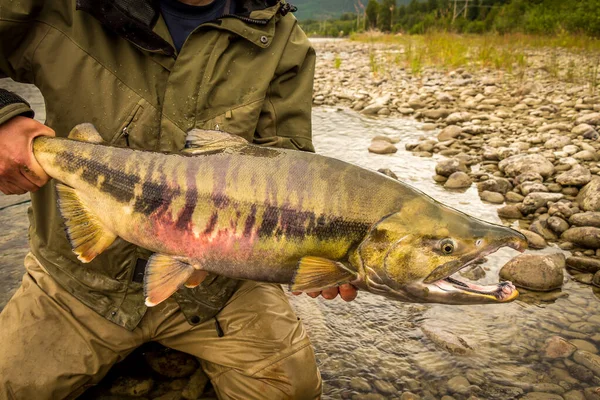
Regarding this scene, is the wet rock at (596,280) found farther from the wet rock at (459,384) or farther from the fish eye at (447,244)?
the fish eye at (447,244)

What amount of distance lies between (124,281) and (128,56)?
1276mm

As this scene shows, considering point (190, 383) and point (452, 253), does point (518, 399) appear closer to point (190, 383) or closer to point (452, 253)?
point (452, 253)

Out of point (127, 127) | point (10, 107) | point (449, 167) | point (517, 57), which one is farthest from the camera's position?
point (517, 57)

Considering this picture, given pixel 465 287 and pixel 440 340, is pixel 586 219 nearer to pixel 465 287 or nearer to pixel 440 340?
pixel 440 340

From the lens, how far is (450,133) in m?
8.39

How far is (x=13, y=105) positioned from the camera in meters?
2.52

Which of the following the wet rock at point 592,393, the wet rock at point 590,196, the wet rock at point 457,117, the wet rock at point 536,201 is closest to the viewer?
the wet rock at point 592,393

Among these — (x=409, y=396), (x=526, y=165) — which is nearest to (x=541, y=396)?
(x=409, y=396)

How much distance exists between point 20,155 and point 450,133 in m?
7.15

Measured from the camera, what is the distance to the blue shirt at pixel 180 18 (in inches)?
122

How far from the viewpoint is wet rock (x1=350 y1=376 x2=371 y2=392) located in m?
3.09

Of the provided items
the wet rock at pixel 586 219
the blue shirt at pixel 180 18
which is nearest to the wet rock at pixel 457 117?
the wet rock at pixel 586 219

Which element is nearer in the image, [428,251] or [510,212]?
[428,251]

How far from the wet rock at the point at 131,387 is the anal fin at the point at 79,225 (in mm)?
991
